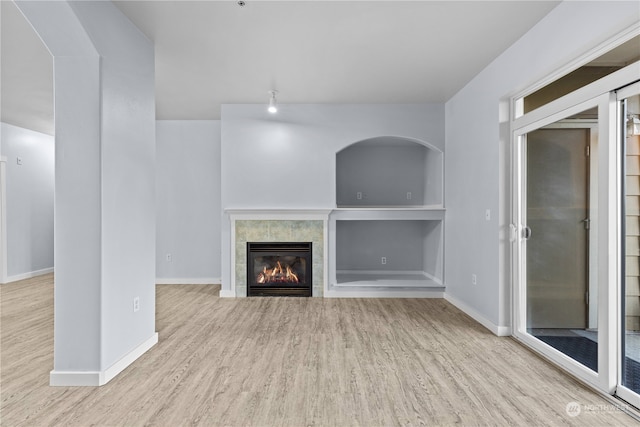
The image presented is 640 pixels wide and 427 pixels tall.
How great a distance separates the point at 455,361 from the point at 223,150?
389 cm

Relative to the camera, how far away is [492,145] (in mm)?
3600

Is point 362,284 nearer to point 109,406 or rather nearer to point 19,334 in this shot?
point 109,406

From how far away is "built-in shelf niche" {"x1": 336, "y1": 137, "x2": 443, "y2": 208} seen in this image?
6145mm

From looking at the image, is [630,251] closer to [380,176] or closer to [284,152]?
[284,152]

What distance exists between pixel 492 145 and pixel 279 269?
10.4ft

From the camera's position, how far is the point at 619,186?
2281 mm

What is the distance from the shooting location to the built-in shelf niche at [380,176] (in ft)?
20.2

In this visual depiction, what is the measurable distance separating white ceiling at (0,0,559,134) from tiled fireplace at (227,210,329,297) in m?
1.61

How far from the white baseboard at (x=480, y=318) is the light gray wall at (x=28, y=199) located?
6973mm

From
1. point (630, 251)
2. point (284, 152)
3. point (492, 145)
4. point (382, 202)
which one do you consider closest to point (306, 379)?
point (630, 251)

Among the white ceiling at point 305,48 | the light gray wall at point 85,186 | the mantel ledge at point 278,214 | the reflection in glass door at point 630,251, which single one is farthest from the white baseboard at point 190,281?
the reflection in glass door at point 630,251

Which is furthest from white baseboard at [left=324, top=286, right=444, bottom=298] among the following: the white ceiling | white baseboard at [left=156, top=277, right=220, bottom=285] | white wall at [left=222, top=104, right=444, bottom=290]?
the white ceiling

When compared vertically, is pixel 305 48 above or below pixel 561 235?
above

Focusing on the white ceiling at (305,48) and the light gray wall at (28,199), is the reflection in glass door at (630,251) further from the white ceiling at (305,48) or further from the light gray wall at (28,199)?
the light gray wall at (28,199)
